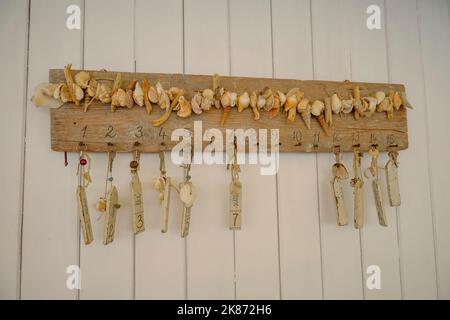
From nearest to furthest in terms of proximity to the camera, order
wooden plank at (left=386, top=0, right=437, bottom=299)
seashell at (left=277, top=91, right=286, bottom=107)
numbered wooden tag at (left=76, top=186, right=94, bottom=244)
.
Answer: numbered wooden tag at (left=76, top=186, right=94, bottom=244) → seashell at (left=277, top=91, right=286, bottom=107) → wooden plank at (left=386, top=0, right=437, bottom=299)

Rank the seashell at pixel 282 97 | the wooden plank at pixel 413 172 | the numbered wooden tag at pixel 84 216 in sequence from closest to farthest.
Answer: the numbered wooden tag at pixel 84 216 < the seashell at pixel 282 97 < the wooden plank at pixel 413 172

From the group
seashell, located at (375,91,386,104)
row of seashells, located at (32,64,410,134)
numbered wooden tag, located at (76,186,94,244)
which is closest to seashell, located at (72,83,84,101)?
row of seashells, located at (32,64,410,134)

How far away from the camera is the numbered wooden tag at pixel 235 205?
2.80ft

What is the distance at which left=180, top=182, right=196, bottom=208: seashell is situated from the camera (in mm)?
821

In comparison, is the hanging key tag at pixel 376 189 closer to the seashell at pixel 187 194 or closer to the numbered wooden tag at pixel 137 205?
the seashell at pixel 187 194

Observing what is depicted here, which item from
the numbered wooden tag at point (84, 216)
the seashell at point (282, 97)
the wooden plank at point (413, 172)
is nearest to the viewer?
the numbered wooden tag at point (84, 216)

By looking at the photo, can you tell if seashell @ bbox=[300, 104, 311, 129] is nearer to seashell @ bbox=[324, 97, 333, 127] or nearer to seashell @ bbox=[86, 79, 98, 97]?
seashell @ bbox=[324, 97, 333, 127]

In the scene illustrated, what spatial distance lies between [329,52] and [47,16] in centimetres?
78

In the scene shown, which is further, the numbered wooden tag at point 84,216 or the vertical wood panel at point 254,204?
the vertical wood panel at point 254,204

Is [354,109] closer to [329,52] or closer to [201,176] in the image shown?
[329,52]

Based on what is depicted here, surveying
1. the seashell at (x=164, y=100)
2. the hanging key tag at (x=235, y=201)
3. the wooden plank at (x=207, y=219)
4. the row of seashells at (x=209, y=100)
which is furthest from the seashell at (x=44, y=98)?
the hanging key tag at (x=235, y=201)

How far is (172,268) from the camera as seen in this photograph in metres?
0.88

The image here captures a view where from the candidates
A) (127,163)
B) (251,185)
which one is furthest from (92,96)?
(251,185)

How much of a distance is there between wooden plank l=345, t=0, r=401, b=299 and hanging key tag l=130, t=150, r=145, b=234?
61cm
